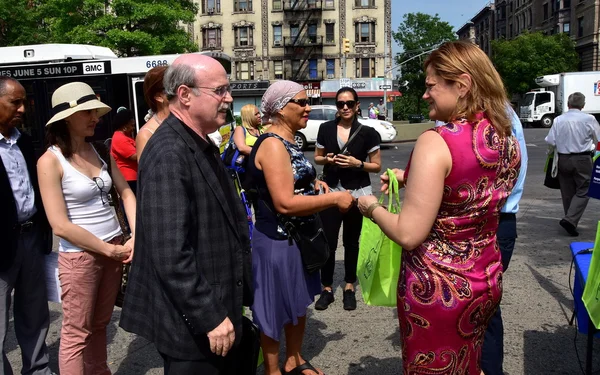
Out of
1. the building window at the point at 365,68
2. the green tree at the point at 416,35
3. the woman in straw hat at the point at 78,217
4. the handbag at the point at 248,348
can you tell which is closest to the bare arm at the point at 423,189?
the handbag at the point at 248,348

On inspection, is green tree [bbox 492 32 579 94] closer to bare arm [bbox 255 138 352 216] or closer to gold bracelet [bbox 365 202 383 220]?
bare arm [bbox 255 138 352 216]

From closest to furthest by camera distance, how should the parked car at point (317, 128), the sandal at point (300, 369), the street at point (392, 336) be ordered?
the sandal at point (300, 369) → the street at point (392, 336) → the parked car at point (317, 128)

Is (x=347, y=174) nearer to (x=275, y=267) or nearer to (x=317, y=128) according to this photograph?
(x=275, y=267)

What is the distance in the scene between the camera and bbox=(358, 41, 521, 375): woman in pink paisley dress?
206 cm

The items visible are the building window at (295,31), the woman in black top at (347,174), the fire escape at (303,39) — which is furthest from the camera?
the building window at (295,31)

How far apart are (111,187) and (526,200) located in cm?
871

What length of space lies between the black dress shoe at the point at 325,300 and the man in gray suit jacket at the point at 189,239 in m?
2.61

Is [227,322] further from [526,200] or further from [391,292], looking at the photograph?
[526,200]

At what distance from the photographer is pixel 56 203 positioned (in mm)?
2822

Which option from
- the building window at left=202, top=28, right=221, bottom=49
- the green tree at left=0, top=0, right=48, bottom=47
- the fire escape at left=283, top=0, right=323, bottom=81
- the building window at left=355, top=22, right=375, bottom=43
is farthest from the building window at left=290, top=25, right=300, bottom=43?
the green tree at left=0, top=0, right=48, bottom=47

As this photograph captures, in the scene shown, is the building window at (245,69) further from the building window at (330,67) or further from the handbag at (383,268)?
the handbag at (383,268)

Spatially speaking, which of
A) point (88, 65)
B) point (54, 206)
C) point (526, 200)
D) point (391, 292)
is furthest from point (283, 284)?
point (88, 65)

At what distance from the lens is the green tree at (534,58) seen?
46.8 m

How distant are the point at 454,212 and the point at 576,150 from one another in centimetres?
600
